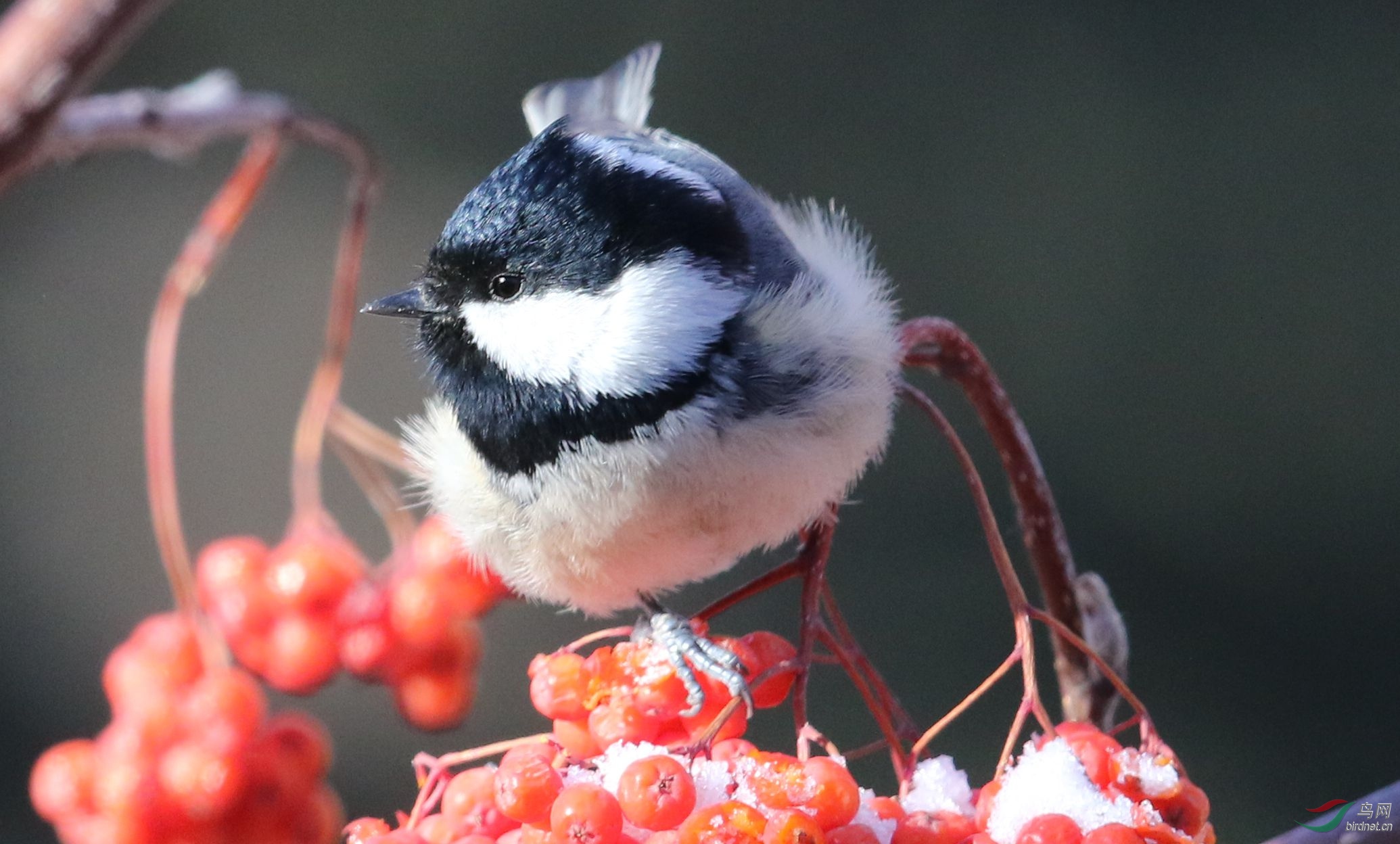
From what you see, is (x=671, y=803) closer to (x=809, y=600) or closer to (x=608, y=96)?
(x=809, y=600)

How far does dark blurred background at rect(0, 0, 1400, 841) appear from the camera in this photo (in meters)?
1.47

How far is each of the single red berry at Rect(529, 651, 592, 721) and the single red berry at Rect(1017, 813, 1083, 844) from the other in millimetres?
210

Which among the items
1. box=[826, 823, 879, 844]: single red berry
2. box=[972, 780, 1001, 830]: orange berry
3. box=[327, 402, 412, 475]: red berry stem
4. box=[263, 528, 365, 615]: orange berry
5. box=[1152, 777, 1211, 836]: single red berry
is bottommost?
box=[1152, 777, 1211, 836]: single red berry

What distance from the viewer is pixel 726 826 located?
45 cm

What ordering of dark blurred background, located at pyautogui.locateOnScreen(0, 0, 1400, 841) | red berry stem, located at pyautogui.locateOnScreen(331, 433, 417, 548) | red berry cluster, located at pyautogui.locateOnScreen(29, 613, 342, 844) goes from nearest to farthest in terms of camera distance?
red berry cluster, located at pyautogui.locateOnScreen(29, 613, 342, 844) < red berry stem, located at pyautogui.locateOnScreen(331, 433, 417, 548) < dark blurred background, located at pyautogui.locateOnScreen(0, 0, 1400, 841)

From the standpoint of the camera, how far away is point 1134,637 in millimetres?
1513

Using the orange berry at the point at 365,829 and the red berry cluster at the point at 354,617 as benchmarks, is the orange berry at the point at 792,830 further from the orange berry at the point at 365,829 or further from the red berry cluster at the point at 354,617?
the red berry cluster at the point at 354,617

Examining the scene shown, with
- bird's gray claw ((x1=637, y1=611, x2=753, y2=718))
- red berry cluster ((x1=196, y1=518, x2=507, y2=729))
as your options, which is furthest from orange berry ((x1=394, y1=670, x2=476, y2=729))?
bird's gray claw ((x1=637, y1=611, x2=753, y2=718))

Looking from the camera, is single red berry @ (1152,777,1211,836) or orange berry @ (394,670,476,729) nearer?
single red berry @ (1152,777,1211,836)

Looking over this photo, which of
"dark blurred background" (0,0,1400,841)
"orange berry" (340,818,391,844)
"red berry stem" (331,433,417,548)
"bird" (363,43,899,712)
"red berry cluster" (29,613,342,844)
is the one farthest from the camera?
"dark blurred background" (0,0,1400,841)

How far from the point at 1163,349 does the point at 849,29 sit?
579mm

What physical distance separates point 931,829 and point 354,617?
1.61ft

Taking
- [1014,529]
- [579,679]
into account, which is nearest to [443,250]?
[579,679]

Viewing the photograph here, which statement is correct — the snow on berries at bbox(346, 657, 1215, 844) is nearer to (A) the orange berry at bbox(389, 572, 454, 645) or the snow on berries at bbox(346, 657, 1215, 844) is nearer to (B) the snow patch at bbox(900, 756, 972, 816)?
(B) the snow patch at bbox(900, 756, 972, 816)
